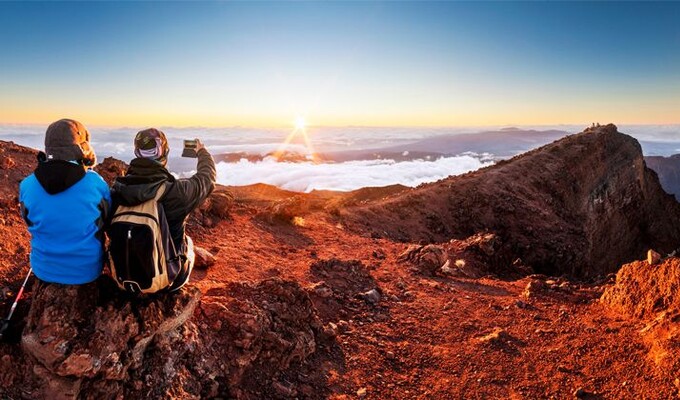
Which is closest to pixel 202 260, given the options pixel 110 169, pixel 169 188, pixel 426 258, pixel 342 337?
pixel 342 337

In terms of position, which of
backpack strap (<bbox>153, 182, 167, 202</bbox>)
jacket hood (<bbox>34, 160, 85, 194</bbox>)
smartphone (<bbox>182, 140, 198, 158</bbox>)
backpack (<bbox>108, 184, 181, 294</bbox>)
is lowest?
backpack (<bbox>108, 184, 181, 294</bbox>)

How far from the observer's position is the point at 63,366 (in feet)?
10.8

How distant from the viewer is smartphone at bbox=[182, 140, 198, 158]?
4041 millimetres

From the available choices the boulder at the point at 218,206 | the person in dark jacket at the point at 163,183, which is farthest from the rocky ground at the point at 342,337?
the boulder at the point at 218,206

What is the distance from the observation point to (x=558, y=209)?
24250 mm

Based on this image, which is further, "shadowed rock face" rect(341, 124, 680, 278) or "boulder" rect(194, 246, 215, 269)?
"shadowed rock face" rect(341, 124, 680, 278)

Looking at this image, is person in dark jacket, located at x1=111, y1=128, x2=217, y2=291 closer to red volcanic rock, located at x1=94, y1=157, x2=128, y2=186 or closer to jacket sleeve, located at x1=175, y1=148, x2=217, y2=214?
jacket sleeve, located at x1=175, y1=148, x2=217, y2=214

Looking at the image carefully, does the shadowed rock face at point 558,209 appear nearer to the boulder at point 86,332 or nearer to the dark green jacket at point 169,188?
the dark green jacket at point 169,188

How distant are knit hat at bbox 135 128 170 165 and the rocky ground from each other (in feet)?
4.48

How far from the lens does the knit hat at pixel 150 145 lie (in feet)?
11.7

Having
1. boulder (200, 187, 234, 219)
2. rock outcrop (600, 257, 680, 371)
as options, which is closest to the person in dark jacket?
rock outcrop (600, 257, 680, 371)

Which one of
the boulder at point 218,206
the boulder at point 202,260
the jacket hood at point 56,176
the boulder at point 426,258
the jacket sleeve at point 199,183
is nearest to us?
the jacket hood at point 56,176

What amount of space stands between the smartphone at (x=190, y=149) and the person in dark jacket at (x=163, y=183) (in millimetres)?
94

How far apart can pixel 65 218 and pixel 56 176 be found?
352 mm
